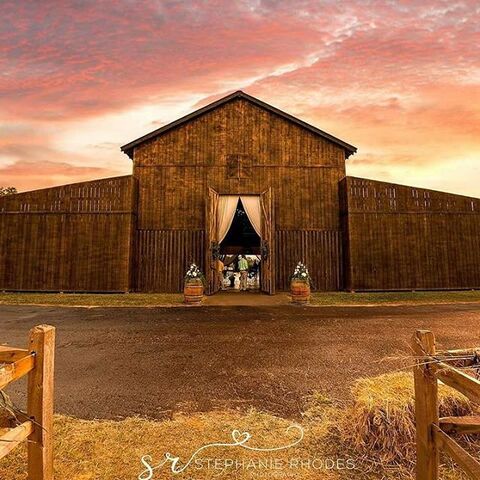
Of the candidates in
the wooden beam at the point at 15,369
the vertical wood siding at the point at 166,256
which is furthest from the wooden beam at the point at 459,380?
the vertical wood siding at the point at 166,256

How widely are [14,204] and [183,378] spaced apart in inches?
564

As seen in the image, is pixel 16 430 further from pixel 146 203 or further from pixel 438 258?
pixel 438 258

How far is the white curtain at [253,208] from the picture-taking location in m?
15.1

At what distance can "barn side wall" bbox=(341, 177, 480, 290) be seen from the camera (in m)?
14.3

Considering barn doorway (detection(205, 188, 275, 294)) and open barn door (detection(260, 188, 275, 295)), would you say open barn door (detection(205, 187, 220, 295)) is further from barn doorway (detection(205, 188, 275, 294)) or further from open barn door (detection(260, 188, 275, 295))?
open barn door (detection(260, 188, 275, 295))

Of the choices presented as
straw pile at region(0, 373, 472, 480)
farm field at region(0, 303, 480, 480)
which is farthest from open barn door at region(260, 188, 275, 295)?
straw pile at region(0, 373, 472, 480)

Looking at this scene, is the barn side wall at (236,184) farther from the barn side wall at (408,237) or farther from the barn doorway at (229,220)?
the barn side wall at (408,237)

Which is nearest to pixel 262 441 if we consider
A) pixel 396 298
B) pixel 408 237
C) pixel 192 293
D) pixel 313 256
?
pixel 192 293

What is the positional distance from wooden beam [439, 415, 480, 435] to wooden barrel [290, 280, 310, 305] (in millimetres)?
9083

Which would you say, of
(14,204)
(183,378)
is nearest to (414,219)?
(183,378)

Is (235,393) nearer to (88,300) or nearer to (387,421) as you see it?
(387,421)

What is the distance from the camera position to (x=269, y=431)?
2936 mm

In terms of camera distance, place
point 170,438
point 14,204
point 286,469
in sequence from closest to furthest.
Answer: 1. point 286,469
2. point 170,438
3. point 14,204

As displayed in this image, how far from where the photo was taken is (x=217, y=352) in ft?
17.9
